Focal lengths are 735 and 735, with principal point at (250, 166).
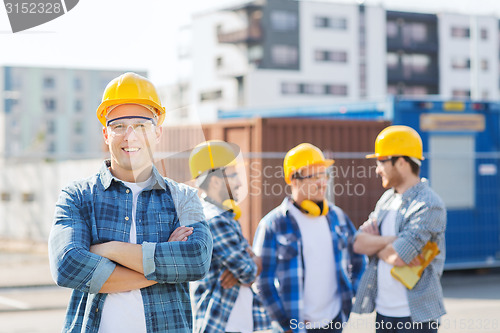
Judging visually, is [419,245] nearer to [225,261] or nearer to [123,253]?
[225,261]

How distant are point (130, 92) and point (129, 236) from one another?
1.94 ft

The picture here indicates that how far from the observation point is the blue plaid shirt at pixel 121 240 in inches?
114

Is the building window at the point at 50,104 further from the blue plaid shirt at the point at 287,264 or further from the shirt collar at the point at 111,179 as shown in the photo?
the shirt collar at the point at 111,179

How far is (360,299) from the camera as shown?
190 inches

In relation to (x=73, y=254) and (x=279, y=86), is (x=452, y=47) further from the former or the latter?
(x=73, y=254)

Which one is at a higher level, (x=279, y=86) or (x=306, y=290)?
(x=279, y=86)

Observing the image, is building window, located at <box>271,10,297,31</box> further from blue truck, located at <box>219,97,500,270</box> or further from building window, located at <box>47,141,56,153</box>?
blue truck, located at <box>219,97,500,270</box>

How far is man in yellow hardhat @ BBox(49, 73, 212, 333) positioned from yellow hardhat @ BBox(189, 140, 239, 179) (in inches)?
47.9

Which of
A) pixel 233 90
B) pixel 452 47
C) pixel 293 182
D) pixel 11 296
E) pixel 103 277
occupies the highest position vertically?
pixel 452 47

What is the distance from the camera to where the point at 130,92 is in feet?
9.97

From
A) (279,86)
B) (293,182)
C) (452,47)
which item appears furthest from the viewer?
(452,47)

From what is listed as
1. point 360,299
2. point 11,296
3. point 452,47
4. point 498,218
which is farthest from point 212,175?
point 452,47

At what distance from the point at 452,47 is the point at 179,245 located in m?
77.1

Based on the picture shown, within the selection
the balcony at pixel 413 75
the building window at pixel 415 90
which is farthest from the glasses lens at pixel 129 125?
the building window at pixel 415 90
